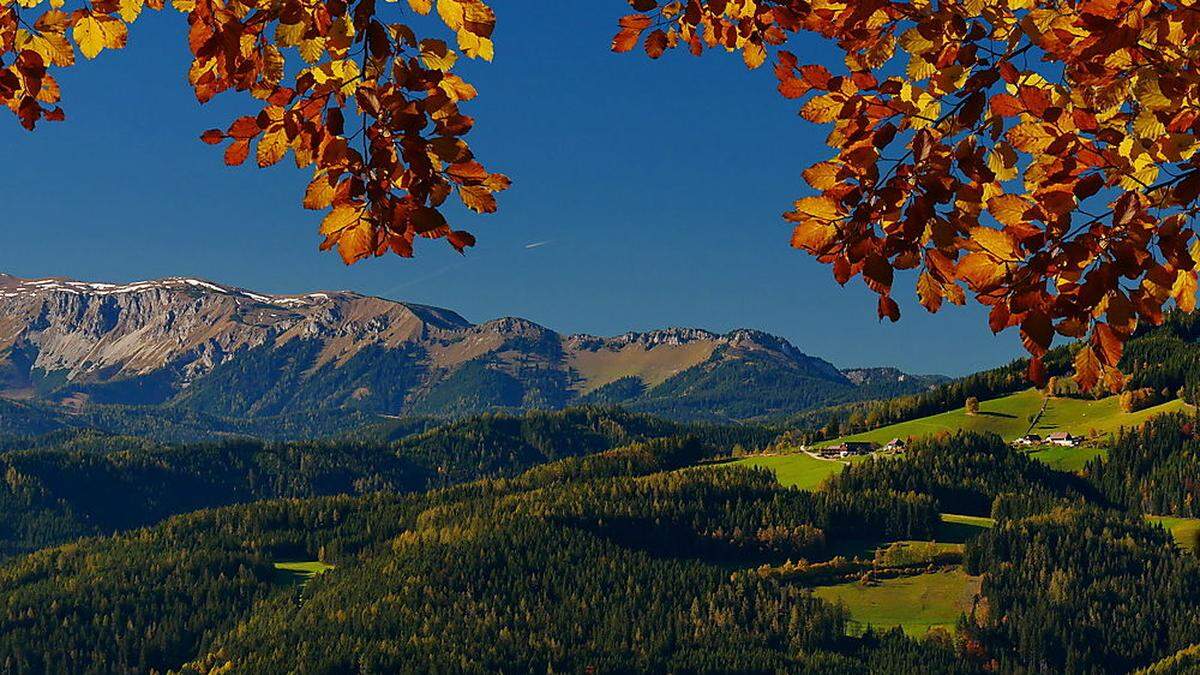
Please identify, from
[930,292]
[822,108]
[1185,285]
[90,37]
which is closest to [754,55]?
[822,108]

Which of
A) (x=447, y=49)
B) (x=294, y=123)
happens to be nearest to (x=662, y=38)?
(x=447, y=49)

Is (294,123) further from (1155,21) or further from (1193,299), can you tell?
(1193,299)

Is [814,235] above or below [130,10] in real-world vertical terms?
below

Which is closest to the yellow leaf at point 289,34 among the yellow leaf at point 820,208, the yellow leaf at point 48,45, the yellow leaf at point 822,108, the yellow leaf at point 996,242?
the yellow leaf at point 48,45

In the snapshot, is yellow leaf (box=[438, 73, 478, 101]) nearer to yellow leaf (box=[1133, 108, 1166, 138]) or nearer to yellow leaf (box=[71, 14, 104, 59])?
yellow leaf (box=[71, 14, 104, 59])

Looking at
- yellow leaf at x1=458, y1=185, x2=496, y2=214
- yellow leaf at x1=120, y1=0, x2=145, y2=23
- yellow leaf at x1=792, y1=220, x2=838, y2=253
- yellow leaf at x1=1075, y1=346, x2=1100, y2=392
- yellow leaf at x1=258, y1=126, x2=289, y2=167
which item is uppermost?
yellow leaf at x1=120, y1=0, x2=145, y2=23

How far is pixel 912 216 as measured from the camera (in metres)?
7.48

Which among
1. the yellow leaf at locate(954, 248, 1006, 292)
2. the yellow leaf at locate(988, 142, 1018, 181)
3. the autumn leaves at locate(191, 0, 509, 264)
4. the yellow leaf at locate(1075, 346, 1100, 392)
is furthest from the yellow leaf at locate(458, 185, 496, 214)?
the yellow leaf at locate(1075, 346, 1100, 392)

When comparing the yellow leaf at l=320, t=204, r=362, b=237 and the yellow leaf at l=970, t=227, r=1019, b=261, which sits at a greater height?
the yellow leaf at l=320, t=204, r=362, b=237

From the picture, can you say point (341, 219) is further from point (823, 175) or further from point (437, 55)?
point (823, 175)

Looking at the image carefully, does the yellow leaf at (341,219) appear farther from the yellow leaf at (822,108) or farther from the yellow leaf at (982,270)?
the yellow leaf at (982,270)

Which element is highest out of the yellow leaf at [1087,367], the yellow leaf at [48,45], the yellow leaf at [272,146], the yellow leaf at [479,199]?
the yellow leaf at [48,45]

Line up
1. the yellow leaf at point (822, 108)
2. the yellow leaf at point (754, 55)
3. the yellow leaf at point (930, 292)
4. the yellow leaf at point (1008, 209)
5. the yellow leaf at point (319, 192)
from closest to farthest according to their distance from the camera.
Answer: the yellow leaf at point (1008, 209) → the yellow leaf at point (319, 192) → the yellow leaf at point (930, 292) → the yellow leaf at point (822, 108) → the yellow leaf at point (754, 55)

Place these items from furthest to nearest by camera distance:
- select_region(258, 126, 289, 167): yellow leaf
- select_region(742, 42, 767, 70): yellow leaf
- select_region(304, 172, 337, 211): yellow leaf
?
select_region(742, 42, 767, 70): yellow leaf, select_region(258, 126, 289, 167): yellow leaf, select_region(304, 172, 337, 211): yellow leaf
